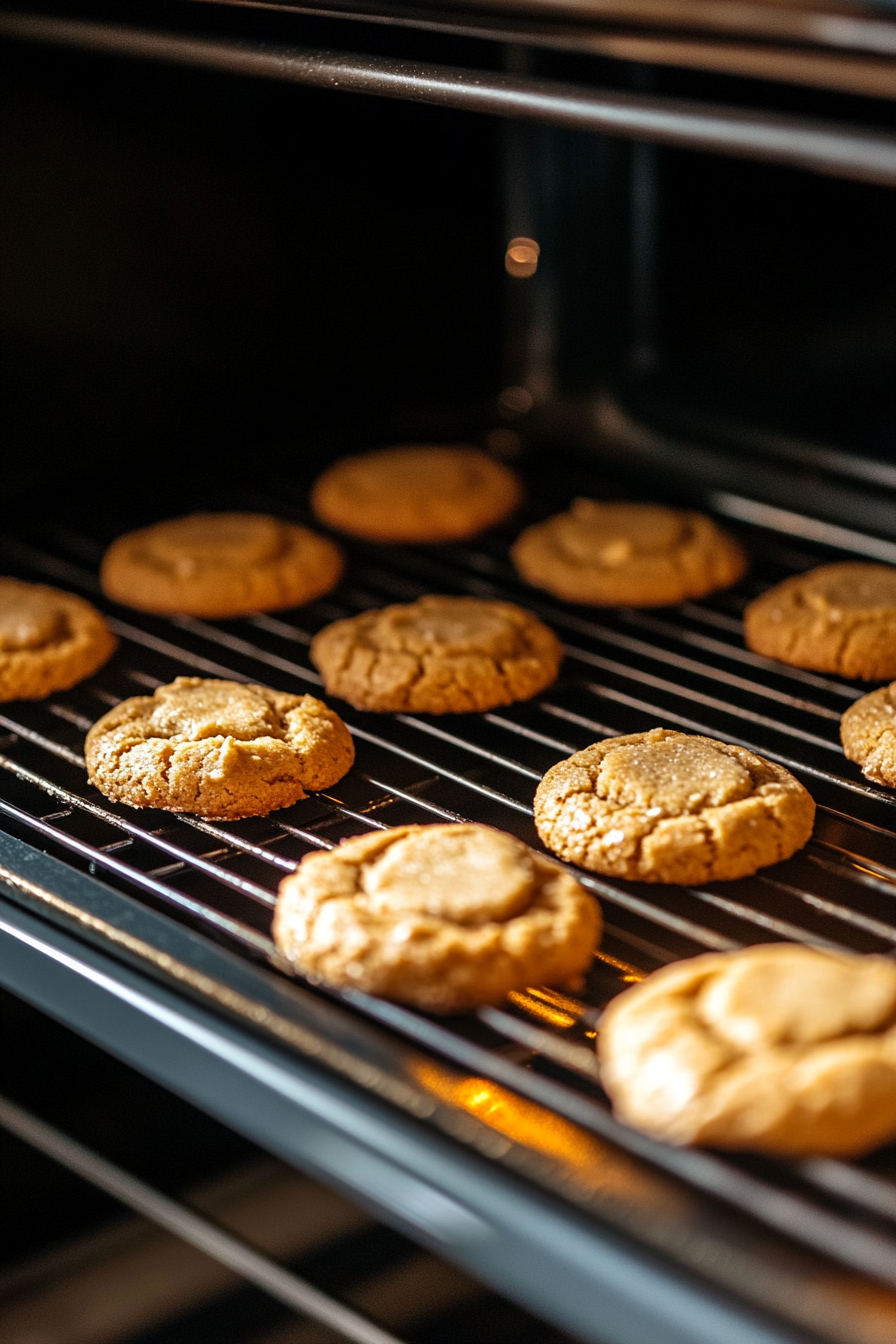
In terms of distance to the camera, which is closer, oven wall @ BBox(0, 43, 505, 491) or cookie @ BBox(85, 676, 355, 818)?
cookie @ BBox(85, 676, 355, 818)

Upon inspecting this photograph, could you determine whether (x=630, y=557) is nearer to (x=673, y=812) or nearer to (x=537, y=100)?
(x=673, y=812)

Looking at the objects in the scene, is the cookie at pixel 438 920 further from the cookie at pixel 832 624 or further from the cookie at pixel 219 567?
the cookie at pixel 219 567

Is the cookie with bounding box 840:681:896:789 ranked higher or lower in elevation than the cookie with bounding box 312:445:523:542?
lower

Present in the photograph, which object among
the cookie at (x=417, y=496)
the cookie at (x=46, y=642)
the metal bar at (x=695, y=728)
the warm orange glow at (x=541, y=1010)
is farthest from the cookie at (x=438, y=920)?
the cookie at (x=417, y=496)

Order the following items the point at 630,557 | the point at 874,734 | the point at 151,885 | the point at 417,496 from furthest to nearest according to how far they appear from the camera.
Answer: the point at 417,496
the point at 630,557
the point at 874,734
the point at 151,885

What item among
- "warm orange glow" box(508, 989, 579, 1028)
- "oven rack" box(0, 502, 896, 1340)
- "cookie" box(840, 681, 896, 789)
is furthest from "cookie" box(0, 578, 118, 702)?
"cookie" box(840, 681, 896, 789)

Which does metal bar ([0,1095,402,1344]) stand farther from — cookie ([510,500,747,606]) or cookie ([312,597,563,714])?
cookie ([510,500,747,606])

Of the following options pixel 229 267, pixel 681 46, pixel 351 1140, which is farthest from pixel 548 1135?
pixel 229 267
